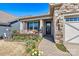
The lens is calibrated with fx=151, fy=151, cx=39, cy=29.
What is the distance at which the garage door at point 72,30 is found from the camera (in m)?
12.5

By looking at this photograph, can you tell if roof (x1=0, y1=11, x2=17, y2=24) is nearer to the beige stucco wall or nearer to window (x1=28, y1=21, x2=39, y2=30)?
window (x1=28, y1=21, x2=39, y2=30)

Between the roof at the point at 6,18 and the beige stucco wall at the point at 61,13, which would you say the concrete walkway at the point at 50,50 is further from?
the roof at the point at 6,18

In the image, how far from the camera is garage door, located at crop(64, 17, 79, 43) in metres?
12.5

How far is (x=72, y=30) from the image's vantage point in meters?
12.6

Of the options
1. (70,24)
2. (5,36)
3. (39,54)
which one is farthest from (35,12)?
(39,54)

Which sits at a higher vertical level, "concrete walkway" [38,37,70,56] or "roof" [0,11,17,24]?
"roof" [0,11,17,24]

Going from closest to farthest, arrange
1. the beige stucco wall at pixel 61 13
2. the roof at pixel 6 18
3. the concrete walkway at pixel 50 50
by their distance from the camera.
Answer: the concrete walkway at pixel 50 50 < the beige stucco wall at pixel 61 13 < the roof at pixel 6 18

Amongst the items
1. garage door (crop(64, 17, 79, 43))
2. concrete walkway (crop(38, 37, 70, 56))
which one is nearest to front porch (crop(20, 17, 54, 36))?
garage door (crop(64, 17, 79, 43))

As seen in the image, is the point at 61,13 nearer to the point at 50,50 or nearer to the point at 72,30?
the point at 72,30

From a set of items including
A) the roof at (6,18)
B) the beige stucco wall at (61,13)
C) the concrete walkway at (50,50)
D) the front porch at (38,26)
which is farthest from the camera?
the roof at (6,18)

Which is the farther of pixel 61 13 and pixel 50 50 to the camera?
pixel 61 13

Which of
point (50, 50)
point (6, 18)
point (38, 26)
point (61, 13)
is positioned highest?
point (61, 13)

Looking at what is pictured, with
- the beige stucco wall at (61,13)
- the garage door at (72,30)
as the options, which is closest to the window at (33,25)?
the beige stucco wall at (61,13)

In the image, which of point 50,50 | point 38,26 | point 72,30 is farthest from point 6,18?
point 50,50
